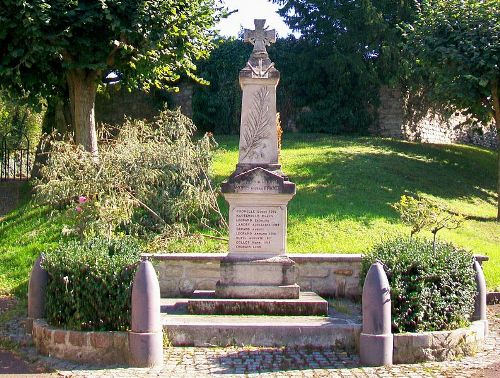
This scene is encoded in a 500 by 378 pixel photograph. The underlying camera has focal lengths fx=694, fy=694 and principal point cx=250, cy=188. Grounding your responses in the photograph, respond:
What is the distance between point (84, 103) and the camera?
1625cm

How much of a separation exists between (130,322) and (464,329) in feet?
12.3

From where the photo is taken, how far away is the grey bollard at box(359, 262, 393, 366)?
24.2ft

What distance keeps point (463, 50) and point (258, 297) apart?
11307mm

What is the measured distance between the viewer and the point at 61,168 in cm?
1265

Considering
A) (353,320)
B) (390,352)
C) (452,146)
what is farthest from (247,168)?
(452,146)

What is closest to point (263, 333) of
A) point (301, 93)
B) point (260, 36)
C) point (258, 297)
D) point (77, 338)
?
point (258, 297)

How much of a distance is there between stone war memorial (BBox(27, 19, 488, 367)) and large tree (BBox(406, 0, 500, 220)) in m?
8.72

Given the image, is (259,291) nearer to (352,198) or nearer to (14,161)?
(352,198)

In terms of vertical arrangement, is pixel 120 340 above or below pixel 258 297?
below

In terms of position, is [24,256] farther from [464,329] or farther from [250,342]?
[464,329]

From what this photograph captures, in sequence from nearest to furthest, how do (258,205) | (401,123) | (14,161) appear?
1. (258,205)
2. (14,161)
3. (401,123)

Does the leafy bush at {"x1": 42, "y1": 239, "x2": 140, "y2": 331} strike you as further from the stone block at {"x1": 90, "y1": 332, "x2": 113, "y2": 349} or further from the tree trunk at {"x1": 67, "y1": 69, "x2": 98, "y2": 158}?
the tree trunk at {"x1": 67, "y1": 69, "x2": 98, "y2": 158}

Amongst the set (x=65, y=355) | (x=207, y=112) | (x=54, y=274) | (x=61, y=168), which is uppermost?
(x=207, y=112)

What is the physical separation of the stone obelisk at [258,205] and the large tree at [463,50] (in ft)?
29.5
